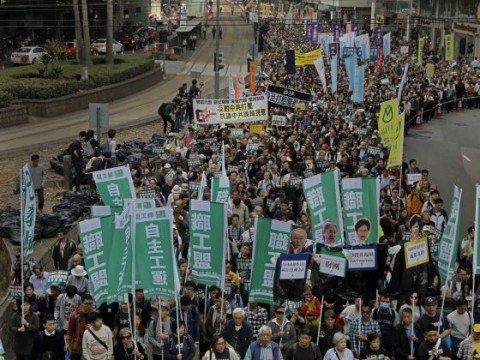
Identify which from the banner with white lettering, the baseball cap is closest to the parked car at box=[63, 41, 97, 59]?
the banner with white lettering

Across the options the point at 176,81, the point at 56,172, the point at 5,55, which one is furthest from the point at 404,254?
the point at 5,55

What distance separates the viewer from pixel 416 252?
418 inches

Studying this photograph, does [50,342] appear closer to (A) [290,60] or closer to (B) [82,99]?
(A) [290,60]

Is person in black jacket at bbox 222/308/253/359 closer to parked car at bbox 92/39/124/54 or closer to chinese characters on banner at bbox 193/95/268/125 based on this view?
chinese characters on banner at bbox 193/95/268/125

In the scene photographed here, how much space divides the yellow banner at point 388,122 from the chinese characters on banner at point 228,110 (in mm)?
4567

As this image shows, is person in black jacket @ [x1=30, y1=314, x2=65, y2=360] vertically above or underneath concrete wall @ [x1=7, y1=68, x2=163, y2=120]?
above

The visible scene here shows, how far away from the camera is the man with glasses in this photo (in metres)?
10.3

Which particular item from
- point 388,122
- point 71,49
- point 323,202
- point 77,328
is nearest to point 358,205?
point 323,202

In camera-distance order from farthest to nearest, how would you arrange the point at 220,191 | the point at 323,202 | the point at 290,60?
→ the point at 290,60, the point at 220,191, the point at 323,202

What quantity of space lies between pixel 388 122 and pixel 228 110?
521 cm

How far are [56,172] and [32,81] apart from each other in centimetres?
1281

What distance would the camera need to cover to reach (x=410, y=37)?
216ft

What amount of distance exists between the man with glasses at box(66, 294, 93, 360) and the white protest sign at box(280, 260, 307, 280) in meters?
2.18

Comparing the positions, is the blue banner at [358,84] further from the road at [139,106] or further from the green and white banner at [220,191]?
the green and white banner at [220,191]
